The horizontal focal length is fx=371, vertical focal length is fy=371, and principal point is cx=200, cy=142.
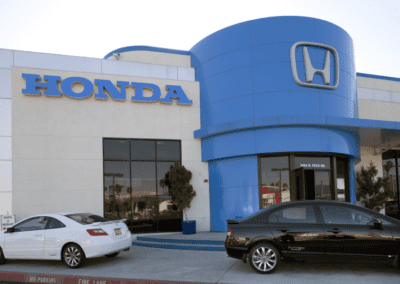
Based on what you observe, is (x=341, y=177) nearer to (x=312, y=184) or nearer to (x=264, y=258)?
(x=312, y=184)

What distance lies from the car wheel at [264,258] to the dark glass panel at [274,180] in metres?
6.99

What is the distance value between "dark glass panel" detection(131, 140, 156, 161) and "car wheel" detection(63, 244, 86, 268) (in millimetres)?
6795

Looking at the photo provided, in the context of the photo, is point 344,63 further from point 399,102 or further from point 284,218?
point 284,218

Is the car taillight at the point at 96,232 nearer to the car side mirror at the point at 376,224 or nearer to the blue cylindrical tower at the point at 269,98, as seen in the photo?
the car side mirror at the point at 376,224

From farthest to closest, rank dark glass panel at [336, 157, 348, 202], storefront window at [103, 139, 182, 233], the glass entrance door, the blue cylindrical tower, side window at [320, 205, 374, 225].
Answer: dark glass panel at [336, 157, 348, 202]
storefront window at [103, 139, 182, 233]
the glass entrance door
the blue cylindrical tower
side window at [320, 205, 374, 225]

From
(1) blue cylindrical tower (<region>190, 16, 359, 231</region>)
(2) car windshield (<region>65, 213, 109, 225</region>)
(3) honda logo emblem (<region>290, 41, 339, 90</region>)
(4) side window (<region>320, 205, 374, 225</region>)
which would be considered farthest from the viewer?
(3) honda logo emblem (<region>290, 41, 339, 90</region>)

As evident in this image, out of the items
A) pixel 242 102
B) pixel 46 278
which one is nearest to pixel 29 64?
pixel 242 102

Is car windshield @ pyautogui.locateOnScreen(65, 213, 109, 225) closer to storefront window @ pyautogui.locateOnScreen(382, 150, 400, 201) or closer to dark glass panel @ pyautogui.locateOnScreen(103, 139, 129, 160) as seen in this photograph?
dark glass panel @ pyautogui.locateOnScreen(103, 139, 129, 160)

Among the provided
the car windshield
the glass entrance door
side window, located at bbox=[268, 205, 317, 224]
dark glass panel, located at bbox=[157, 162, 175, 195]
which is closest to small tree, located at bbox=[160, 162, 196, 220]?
dark glass panel, located at bbox=[157, 162, 175, 195]

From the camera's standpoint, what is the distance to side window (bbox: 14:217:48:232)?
9.63 m

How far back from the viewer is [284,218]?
8.12 m

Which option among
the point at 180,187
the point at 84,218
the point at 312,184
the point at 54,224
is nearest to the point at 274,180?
the point at 312,184

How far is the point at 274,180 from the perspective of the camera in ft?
49.3

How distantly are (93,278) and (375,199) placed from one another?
1501cm
